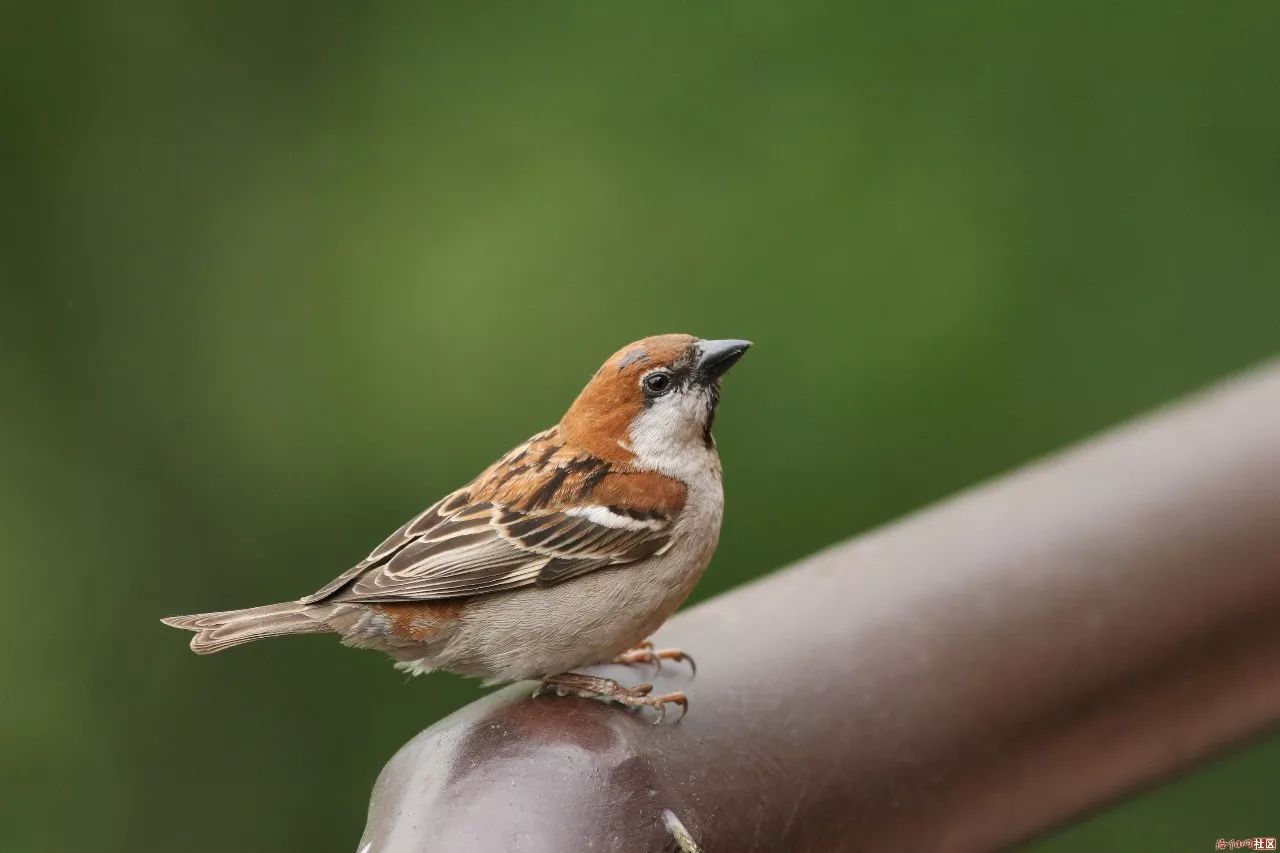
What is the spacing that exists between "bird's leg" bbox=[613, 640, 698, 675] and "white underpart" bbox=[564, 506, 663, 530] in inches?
9.4

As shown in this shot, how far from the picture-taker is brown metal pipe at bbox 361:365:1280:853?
207 cm

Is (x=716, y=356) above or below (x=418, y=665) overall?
above

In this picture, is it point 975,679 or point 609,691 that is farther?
point 609,691

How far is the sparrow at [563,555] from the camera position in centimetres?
286

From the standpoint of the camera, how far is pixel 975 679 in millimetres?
2221

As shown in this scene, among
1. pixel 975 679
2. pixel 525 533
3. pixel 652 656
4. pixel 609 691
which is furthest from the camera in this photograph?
pixel 525 533

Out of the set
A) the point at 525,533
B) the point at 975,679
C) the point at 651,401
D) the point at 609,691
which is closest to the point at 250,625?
the point at 525,533

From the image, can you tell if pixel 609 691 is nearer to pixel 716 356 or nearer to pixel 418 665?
pixel 418 665

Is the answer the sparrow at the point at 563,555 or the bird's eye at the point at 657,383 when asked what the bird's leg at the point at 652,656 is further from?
the bird's eye at the point at 657,383

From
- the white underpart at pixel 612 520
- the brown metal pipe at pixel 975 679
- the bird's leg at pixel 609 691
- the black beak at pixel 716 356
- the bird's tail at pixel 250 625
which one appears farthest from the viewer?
the black beak at pixel 716 356

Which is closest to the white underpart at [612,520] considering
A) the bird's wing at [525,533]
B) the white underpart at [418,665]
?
the bird's wing at [525,533]

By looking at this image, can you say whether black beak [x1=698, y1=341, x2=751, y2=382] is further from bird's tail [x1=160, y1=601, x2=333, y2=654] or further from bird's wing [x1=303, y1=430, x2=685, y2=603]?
bird's tail [x1=160, y1=601, x2=333, y2=654]

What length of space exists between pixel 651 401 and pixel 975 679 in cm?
113

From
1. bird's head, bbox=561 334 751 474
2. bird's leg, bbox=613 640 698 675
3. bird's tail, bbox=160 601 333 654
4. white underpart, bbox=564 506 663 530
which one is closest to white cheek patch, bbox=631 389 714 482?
bird's head, bbox=561 334 751 474
